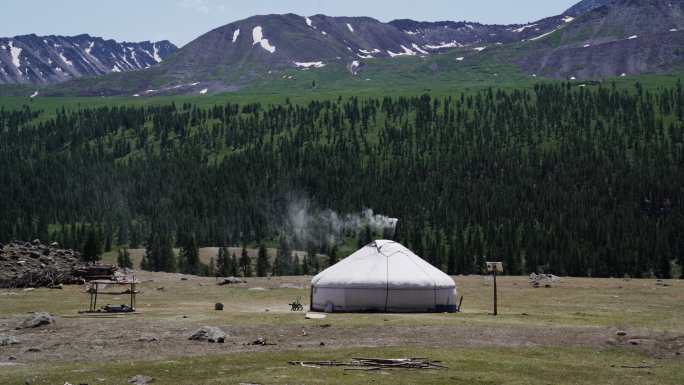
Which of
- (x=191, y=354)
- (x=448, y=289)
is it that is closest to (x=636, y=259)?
(x=448, y=289)

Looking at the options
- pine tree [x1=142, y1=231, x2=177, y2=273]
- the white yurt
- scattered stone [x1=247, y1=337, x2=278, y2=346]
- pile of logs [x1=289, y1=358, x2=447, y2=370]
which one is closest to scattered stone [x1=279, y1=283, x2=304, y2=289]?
the white yurt

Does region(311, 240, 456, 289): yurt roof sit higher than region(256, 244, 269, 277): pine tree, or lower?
higher

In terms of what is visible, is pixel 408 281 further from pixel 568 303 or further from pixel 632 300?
pixel 632 300

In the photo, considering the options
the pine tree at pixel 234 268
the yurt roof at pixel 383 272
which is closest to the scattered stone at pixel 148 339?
the yurt roof at pixel 383 272

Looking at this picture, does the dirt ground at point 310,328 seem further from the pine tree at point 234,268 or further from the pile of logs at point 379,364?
the pine tree at point 234,268

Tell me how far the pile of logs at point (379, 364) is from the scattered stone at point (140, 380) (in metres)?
5.94

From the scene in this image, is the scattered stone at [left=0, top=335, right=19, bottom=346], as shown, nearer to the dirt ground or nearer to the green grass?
the dirt ground

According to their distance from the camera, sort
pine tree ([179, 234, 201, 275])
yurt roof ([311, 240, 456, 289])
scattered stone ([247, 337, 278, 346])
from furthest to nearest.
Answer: pine tree ([179, 234, 201, 275]), yurt roof ([311, 240, 456, 289]), scattered stone ([247, 337, 278, 346])

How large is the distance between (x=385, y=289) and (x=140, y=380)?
27291mm

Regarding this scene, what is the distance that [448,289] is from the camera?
55.9 m

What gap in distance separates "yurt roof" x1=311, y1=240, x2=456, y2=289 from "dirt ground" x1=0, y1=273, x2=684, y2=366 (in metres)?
3.10

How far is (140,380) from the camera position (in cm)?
2809

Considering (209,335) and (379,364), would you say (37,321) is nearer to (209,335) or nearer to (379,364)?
(209,335)

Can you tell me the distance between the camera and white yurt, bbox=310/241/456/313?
177 feet
